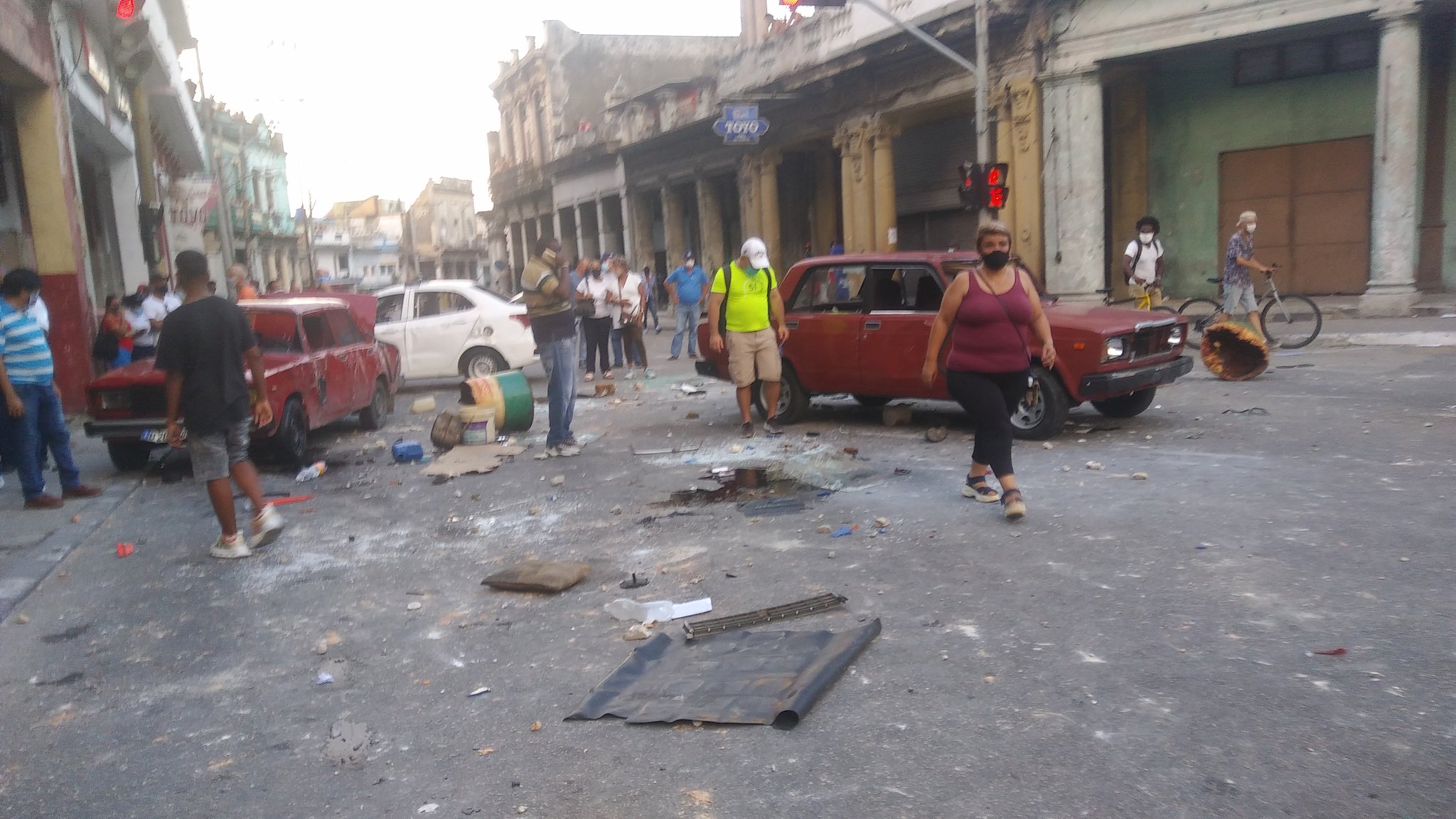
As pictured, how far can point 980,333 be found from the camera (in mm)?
6230

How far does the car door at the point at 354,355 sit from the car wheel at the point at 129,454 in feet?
6.55

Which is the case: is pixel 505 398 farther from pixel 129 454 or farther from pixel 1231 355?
pixel 1231 355

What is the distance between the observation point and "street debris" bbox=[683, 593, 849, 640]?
4496 mm

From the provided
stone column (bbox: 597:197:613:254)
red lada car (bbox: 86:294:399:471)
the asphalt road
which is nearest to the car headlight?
red lada car (bbox: 86:294:399:471)

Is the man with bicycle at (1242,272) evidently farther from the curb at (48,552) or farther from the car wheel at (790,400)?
the curb at (48,552)

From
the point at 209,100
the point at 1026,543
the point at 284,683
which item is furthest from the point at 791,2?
the point at 209,100

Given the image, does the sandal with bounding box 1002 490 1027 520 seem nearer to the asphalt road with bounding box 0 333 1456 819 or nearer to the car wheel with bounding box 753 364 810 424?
the asphalt road with bounding box 0 333 1456 819

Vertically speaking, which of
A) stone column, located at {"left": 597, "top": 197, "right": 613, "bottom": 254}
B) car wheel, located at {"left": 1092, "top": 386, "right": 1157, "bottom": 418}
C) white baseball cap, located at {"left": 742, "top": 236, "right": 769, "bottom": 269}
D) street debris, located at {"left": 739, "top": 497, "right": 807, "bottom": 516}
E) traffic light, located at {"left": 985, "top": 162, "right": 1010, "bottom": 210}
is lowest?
street debris, located at {"left": 739, "top": 497, "right": 807, "bottom": 516}

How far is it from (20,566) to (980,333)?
18.4ft

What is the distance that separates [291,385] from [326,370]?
91 centimetres

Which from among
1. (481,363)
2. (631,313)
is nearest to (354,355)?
(481,363)

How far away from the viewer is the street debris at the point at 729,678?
3.67 m

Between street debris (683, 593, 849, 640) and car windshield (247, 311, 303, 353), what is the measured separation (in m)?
6.86

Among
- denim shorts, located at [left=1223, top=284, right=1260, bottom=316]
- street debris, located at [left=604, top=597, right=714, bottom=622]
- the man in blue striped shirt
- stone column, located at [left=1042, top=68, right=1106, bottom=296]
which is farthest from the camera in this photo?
stone column, located at [left=1042, top=68, right=1106, bottom=296]
